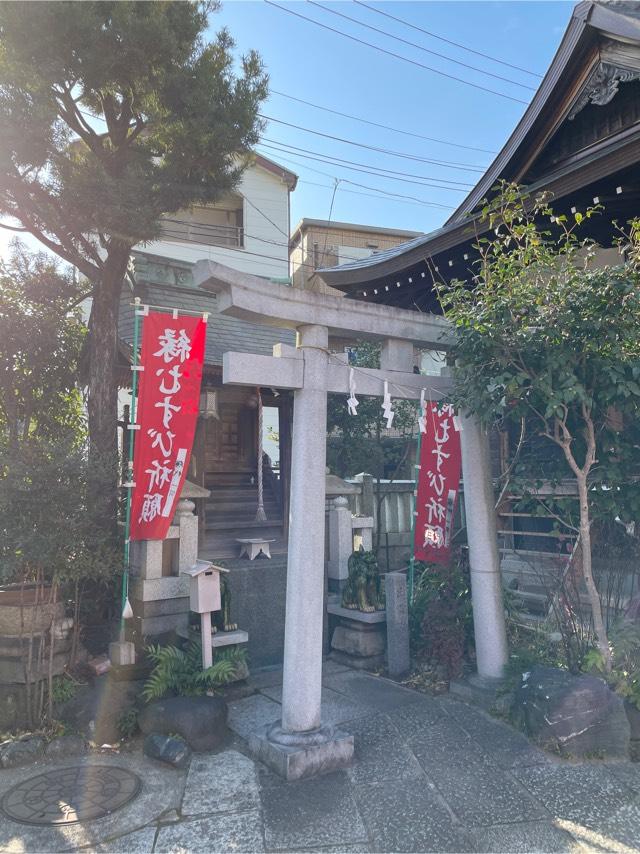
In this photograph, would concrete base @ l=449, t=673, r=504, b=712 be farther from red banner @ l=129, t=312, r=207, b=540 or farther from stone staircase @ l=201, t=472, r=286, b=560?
red banner @ l=129, t=312, r=207, b=540

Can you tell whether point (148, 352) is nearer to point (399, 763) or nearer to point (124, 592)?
point (124, 592)

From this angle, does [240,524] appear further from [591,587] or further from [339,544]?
[591,587]

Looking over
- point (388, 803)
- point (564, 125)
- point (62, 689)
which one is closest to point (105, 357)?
point (62, 689)

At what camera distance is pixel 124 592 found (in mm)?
7324

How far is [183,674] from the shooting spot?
6824 mm

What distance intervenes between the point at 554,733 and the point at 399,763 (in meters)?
1.44

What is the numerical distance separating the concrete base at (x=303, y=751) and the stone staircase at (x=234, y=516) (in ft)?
14.1

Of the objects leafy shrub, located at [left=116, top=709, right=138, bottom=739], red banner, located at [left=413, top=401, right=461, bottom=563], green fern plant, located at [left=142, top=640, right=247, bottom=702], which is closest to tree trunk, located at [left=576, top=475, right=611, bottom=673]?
red banner, located at [left=413, top=401, right=461, bottom=563]

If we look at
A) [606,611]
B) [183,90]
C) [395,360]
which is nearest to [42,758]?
[395,360]

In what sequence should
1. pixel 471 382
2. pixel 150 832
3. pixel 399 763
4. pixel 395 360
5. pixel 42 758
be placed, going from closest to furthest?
pixel 150 832, pixel 399 763, pixel 42 758, pixel 471 382, pixel 395 360

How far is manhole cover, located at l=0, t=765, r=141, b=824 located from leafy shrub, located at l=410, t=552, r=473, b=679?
380cm

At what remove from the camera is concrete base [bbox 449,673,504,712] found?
6.57 metres

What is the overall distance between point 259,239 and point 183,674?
1672 centimetres

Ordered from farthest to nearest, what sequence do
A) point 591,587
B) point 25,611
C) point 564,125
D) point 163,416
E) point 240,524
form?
point 240,524 < point 564,125 < point 163,416 < point 25,611 < point 591,587
